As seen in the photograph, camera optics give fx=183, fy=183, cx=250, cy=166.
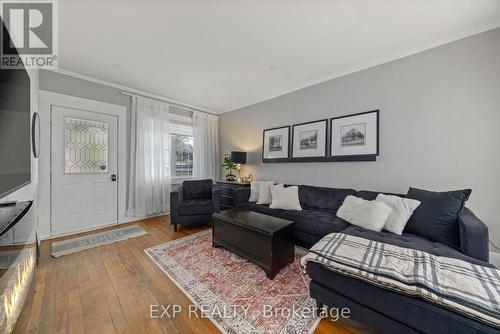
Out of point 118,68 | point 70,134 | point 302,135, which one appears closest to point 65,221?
point 70,134

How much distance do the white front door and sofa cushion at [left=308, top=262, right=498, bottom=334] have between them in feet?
12.3

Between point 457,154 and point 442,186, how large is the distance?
1.32 feet

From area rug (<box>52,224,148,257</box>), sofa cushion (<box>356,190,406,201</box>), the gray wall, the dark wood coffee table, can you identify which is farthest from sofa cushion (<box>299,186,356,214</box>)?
area rug (<box>52,224,148,257</box>)

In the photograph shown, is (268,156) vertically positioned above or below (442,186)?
above

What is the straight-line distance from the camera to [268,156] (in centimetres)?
396

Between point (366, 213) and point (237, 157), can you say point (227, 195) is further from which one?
point (366, 213)

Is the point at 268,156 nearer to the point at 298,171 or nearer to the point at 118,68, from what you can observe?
the point at 298,171

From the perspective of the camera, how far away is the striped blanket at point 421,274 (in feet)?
3.02

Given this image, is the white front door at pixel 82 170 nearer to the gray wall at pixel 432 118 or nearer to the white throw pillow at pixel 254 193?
the white throw pillow at pixel 254 193

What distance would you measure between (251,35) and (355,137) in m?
2.06

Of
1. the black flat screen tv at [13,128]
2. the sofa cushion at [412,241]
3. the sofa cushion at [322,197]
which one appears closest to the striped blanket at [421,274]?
the sofa cushion at [412,241]

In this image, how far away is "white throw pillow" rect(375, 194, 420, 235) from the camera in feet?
6.47

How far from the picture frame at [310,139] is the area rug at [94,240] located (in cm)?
307

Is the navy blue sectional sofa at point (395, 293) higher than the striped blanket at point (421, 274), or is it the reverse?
the striped blanket at point (421, 274)
